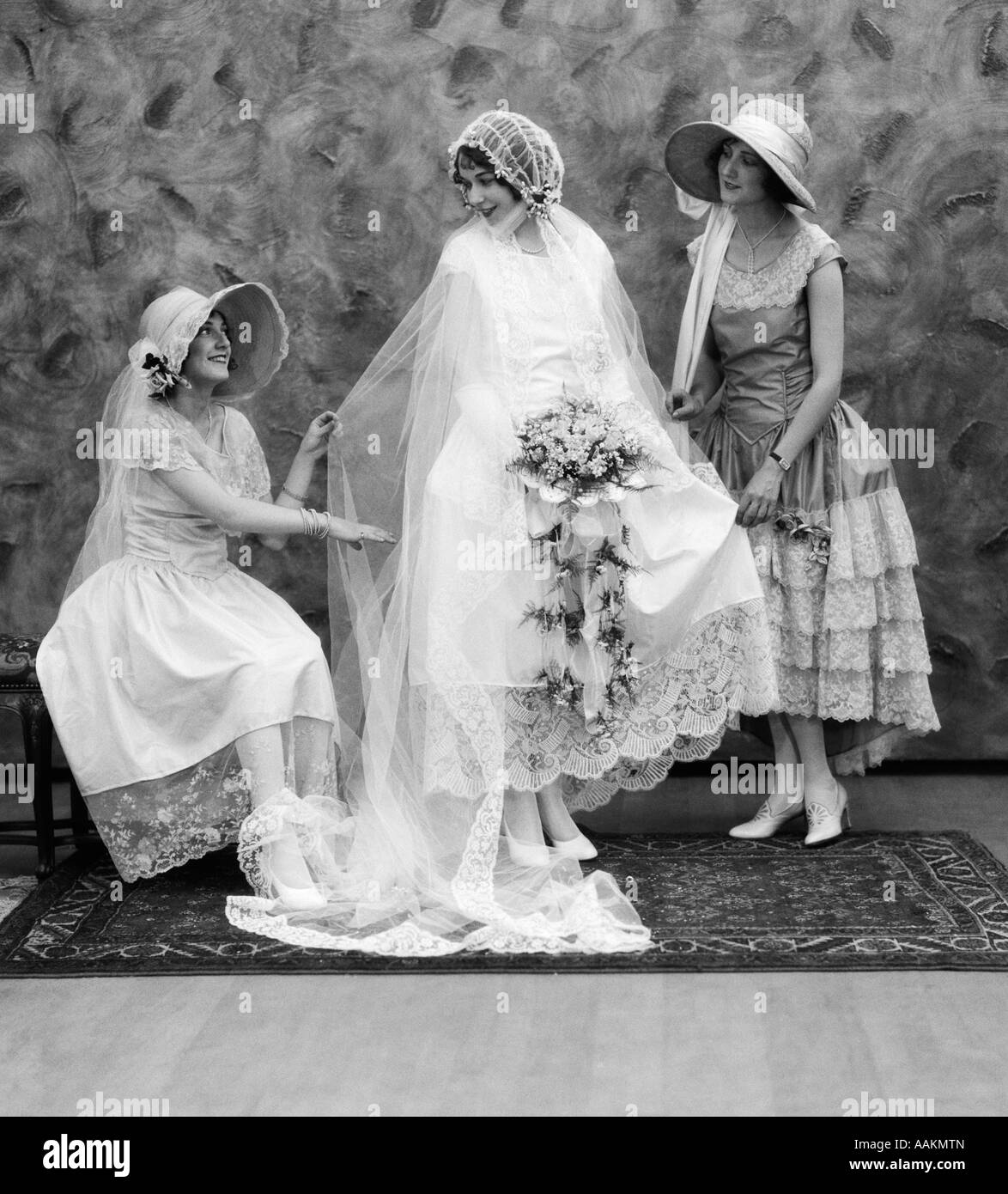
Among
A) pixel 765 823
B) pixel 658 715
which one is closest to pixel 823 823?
pixel 765 823

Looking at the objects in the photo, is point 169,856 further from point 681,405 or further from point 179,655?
point 681,405

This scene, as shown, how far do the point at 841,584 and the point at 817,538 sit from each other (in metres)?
0.15

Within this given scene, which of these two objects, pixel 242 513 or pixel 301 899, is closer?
pixel 301 899

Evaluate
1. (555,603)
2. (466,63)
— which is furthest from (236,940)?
(466,63)

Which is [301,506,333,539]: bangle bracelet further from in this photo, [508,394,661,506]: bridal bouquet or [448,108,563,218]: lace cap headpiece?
[448,108,563,218]: lace cap headpiece

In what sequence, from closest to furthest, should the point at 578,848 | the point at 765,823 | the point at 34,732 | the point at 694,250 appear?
the point at 578,848, the point at 34,732, the point at 765,823, the point at 694,250

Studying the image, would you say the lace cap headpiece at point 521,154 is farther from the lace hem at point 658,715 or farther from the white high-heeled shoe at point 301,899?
the white high-heeled shoe at point 301,899

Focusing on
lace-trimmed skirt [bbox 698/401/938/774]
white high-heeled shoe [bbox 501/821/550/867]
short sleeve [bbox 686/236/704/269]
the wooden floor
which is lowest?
the wooden floor

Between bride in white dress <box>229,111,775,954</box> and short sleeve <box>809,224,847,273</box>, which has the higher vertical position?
short sleeve <box>809,224,847,273</box>

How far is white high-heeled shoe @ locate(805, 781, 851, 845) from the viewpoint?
4.83 meters

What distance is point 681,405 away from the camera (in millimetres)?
4891

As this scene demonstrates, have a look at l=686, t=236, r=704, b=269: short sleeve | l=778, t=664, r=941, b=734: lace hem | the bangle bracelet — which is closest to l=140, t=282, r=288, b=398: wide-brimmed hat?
the bangle bracelet

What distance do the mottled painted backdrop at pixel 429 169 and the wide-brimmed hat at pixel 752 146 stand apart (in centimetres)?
54

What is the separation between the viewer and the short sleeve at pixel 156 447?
4.51m
